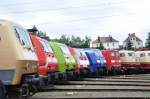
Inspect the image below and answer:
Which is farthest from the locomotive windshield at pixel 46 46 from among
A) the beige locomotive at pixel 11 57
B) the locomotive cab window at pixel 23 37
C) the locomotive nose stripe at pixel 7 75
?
the locomotive nose stripe at pixel 7 75

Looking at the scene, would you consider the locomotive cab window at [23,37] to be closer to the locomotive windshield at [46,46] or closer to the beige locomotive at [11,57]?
the beige locomotive at [11,57]

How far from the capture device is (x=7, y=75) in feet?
44.3

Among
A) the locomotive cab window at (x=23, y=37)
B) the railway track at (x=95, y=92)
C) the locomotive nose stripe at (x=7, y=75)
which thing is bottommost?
the railway track at (x=95, y=92)

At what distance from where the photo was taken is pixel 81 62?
31938 millimetres

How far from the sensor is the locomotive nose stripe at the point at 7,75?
13.4 m

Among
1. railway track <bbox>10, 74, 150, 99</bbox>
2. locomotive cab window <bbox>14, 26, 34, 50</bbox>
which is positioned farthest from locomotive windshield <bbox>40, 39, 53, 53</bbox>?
locomotive cab window <bbox>14, 26, 34, 50</bbox>

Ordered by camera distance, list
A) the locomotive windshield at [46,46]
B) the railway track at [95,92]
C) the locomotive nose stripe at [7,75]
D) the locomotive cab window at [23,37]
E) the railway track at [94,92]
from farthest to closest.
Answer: the locomotive windshield at [46,46] < the railway track at [95,92] < the railway track at [94,92] < the locomotive cab window at [23,37] < the locomotive nose stripe at [7,75]

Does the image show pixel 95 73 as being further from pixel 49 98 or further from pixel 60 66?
pixel 49 98

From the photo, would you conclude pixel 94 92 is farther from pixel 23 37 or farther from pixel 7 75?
pixel 7 75

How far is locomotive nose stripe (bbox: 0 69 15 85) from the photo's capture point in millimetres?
13445

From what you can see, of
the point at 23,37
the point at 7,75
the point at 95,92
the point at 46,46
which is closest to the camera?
the point at 7,75

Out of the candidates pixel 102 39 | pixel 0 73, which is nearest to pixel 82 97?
pixel 0 73

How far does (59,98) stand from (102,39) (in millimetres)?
156847

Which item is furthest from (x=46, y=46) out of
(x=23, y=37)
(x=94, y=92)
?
(x=23, y=37)
